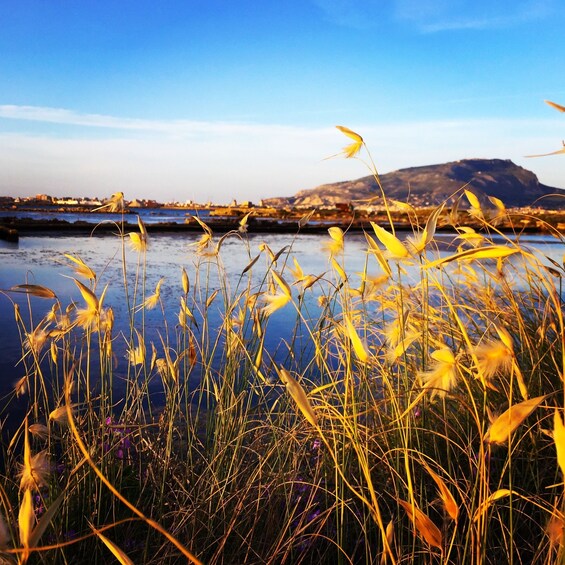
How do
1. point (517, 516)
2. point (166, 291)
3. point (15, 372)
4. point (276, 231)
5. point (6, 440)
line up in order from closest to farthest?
point (517, 516), point (6, 440), point (15, 372), point (166, 291), point (276, 231)

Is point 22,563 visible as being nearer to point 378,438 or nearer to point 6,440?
point 378,438

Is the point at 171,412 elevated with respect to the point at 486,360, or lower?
lower

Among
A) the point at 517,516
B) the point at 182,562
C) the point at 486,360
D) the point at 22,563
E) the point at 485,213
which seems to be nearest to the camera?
the point at 22,563

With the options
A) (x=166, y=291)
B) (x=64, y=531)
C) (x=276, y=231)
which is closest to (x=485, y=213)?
(x=64, y=531)

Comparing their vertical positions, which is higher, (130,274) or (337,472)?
(337,472)

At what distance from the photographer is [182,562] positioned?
1474 millimetres

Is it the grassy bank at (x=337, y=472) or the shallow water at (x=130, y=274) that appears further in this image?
the shallow water at (x=130, y=274)

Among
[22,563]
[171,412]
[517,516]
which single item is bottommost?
[517,516]

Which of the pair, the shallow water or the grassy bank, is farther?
the shallow water

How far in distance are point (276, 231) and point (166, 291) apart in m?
12.3

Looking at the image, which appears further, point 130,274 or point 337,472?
point 130,274

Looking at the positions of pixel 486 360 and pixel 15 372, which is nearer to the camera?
pixel 486 360

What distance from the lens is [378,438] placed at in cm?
189

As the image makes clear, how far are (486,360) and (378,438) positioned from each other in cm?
112
